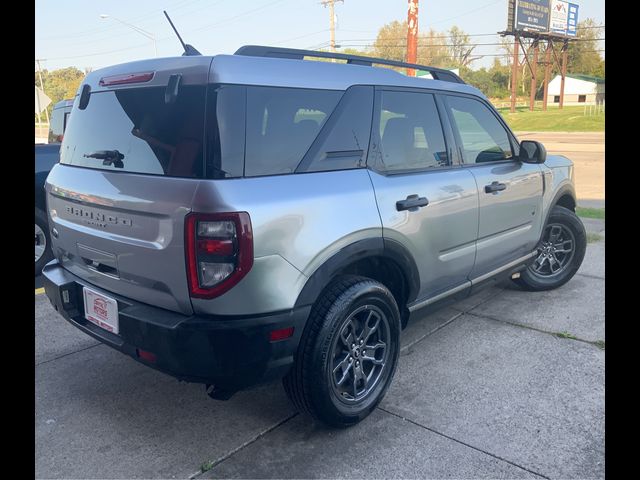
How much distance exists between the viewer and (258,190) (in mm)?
2439

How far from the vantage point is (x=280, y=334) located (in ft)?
8.25

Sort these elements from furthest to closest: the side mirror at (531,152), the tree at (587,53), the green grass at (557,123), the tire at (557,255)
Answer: the tree at (587,53) → the green grass at (557,123) → the tire at (557,255) → the side mirror at (531,152)

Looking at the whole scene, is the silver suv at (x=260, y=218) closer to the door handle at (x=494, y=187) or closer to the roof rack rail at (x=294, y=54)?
the roof rack rail at (x=294, y=54)

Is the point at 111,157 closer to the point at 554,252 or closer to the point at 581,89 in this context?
the point at 554,252

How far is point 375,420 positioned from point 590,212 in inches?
287

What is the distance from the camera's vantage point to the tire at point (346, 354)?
8.84 feet

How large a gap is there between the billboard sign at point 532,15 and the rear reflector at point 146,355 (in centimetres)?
5205

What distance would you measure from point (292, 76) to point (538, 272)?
3.50 metres

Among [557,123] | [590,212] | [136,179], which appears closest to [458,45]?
[557,123]

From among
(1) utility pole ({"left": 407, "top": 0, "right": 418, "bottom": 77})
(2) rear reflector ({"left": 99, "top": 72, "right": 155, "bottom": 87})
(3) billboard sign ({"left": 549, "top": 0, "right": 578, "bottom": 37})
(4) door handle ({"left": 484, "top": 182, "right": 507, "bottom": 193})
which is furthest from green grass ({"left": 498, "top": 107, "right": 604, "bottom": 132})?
(2) rear reflector ({"left": 99, "top": 72, "right": 155, "bottom": 87})

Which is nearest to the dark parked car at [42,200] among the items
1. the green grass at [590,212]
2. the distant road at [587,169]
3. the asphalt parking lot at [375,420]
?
the asphalt parking lot at [375,420]

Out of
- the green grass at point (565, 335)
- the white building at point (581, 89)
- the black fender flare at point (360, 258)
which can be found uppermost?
the white building at point (581, 89)

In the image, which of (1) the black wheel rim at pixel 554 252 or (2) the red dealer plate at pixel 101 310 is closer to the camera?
(2) the red dealer plate at pixel 101 310
